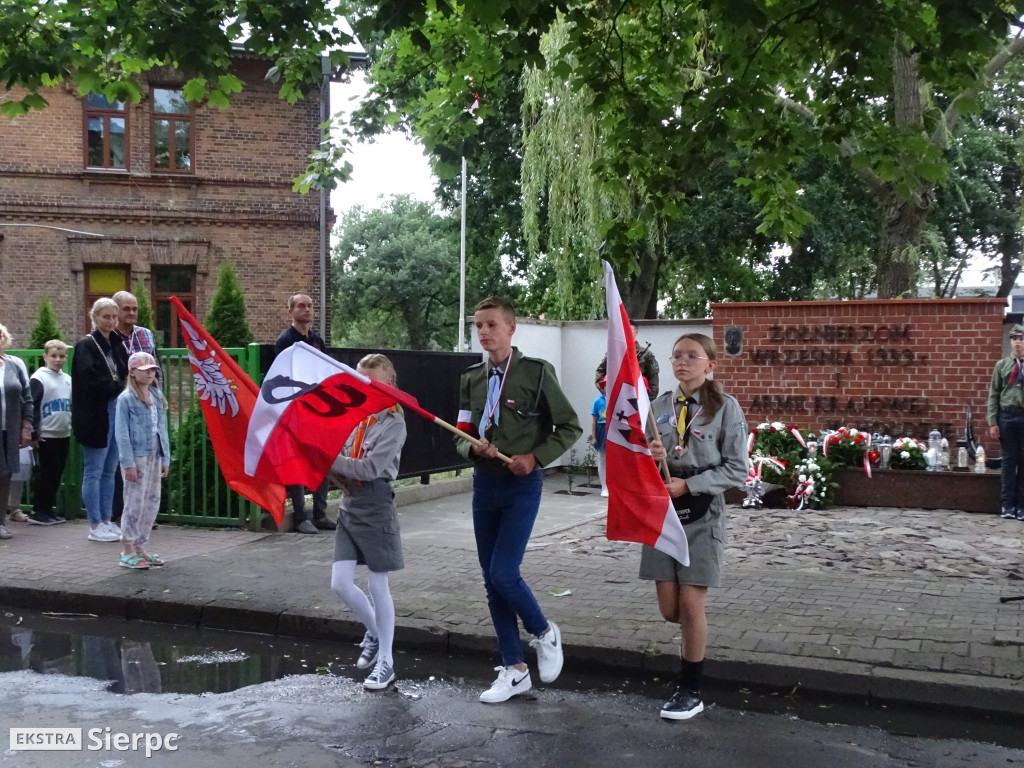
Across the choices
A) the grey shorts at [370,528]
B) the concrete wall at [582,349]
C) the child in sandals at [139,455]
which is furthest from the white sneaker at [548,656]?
the concrete wall at [582,349]

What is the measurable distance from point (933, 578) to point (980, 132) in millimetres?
25820

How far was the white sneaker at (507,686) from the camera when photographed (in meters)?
5.12

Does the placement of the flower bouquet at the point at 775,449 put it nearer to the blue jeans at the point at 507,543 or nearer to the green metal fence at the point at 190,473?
the green metal fence at the point at 190,473

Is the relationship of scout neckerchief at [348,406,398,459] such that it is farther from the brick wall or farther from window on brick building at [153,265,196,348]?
window on brick building at [153,265,196,348]

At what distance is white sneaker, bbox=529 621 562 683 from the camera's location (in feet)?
17.1

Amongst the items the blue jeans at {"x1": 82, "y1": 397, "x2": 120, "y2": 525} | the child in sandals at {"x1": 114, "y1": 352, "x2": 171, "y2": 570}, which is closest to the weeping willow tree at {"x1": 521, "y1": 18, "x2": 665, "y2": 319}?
the blue jeans at {"x1": 82, "y1": 397, "x2": 120, "y2": 525}

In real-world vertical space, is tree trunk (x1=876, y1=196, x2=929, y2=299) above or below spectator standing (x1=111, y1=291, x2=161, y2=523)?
above

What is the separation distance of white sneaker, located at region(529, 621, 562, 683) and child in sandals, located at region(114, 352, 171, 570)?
408 cm

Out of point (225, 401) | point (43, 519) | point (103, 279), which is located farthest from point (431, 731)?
point (103, 279)

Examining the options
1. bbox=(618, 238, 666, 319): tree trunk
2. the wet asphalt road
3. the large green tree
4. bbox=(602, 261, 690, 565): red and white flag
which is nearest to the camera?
the wet asphalt road

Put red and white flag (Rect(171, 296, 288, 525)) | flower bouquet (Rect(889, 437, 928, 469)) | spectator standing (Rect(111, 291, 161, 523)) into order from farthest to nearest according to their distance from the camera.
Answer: flower bouquet (Rect(889, 437, 928, 469)) < spectator standing (Rect(111, 291, 161, 523)) < red and white flag (Rect(171, 296, 288, 525))

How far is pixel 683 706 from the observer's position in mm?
4875

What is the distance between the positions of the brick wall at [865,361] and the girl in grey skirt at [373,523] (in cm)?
840

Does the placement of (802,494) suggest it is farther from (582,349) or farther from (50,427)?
(50,427)
